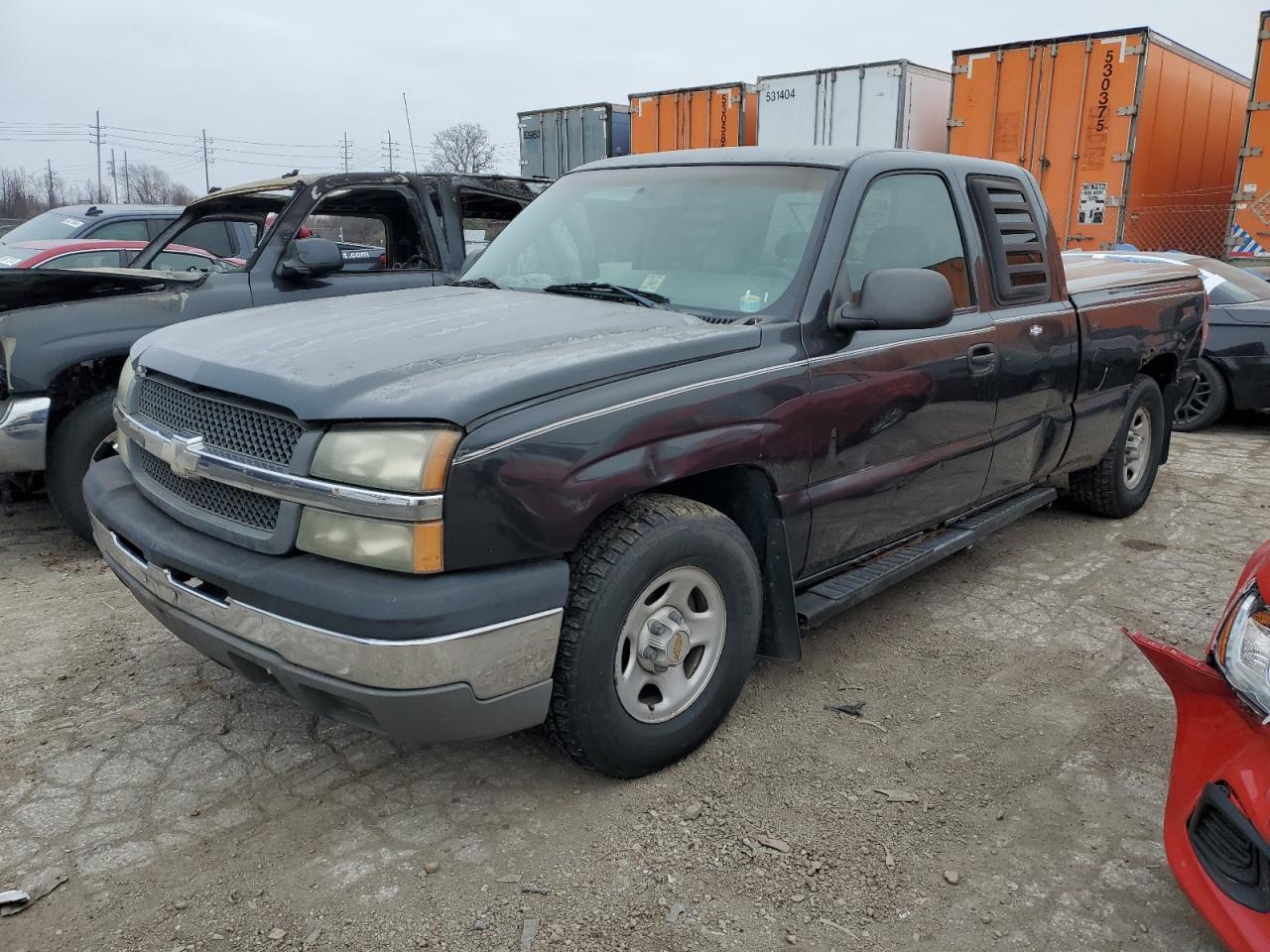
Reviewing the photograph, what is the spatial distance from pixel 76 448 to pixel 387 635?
3137 mm

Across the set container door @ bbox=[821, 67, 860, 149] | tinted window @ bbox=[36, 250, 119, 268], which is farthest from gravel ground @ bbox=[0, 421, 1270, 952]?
container door @ bbox=[821, 67, 860, 149]

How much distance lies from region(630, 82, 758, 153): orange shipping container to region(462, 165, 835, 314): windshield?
511 inches

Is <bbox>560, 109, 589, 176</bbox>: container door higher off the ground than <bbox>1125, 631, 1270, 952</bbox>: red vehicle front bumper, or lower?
higher

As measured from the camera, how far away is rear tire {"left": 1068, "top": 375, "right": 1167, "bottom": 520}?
5363 millimetres

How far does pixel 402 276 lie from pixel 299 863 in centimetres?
400

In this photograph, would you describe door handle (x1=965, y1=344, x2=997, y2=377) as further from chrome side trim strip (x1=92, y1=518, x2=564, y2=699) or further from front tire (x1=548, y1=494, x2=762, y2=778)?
chrome side trim strip (x1=92, y1=518, x2=564, y2=699)

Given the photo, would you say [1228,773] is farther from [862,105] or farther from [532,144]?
[532,144]

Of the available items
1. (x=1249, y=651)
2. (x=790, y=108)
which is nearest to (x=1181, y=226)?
(x=790, y=108)

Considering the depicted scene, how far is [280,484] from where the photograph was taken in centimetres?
242

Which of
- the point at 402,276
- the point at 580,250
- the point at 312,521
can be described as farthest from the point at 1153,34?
the point at 312,521

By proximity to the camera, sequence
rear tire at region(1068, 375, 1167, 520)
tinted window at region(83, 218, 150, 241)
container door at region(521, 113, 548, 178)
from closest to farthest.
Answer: rear tire at region(1068, 375, 1167, 520)
tinted window at region(83, 218, 150, 241)
container door at region(521, 113, 548, 178)

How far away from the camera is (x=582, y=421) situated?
2.49 meters

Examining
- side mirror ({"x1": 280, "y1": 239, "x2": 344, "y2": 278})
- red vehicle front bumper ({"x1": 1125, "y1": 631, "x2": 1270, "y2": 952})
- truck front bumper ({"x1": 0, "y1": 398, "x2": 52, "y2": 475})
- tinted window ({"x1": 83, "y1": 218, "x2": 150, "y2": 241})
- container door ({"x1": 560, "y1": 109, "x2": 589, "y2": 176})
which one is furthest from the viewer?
container door ({"x1": 560, "y1": 109, "x2": 589, "y2": 176})

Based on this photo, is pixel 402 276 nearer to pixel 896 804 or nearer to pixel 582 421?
pixel 582 421
